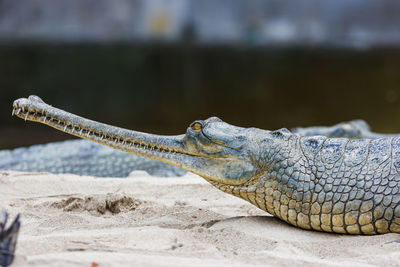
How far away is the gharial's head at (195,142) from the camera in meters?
2.69

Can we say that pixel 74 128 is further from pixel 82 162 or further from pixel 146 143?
pixel 82 162

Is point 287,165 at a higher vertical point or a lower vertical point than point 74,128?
lower

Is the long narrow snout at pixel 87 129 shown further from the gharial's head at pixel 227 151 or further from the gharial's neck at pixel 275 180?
the gharial's neck at pixel 275 180

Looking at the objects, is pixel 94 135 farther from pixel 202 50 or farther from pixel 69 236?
pixel 202 50

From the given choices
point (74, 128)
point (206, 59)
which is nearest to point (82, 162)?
point (74, 128)

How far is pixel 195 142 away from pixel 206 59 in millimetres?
9786

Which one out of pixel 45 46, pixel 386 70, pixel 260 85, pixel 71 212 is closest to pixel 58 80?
pixel 45 46

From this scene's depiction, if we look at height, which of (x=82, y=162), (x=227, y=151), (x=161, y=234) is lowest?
(x=161, y=234)

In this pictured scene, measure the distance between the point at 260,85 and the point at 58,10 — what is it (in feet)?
15.7

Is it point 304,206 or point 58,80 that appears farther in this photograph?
point 58,80

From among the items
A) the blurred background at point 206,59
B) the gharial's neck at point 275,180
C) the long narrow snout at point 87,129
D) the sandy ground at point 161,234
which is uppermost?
the blurred background at point 206,59

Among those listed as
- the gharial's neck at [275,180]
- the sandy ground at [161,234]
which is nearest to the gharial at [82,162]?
the sandy ground at [161,234]

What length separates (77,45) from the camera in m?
11.6

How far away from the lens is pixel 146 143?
2727mm
